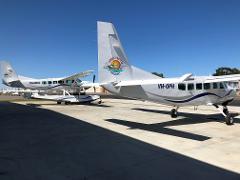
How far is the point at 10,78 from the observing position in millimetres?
35562

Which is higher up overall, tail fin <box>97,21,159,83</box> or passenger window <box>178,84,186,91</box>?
tail fin <box>97,21,159,83</box>

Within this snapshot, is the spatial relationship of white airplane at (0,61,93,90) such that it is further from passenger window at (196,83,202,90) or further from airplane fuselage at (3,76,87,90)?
passenger window at (196,83,202,90)

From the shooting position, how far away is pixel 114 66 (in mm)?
13078

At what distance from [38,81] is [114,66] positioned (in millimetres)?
23110

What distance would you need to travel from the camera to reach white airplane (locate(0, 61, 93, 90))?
31.6 m

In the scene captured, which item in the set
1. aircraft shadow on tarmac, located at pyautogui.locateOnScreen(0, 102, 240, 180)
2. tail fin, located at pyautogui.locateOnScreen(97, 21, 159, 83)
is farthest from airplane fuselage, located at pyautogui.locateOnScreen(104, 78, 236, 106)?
aircraft shadow on tarmac, located at pyautogui.locateOnScreen(0, 102, 240, 180)

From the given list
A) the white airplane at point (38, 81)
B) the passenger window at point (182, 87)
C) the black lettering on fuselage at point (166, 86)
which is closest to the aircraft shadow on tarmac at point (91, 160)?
the black lettering on fuselage at point (166, 86)

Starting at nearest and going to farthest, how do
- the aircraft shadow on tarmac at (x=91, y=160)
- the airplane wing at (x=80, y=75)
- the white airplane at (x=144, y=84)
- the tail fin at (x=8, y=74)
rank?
1. the aircraft shadow on tarmac at (x=91, y=160)
2. the white airplane at (x=144, y=84)
3. the airplane wing at (x=80, y=75)
4. the tail fin at (x=8, y=74)

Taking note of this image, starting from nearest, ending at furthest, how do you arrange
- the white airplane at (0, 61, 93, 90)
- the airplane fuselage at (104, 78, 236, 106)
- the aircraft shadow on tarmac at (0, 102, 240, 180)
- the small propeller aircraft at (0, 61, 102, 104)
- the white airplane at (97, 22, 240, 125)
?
the aircraft shadow on tarmac at (0, 102, 240, 180) < the white airplane at (97, 22, 240, 125) < the airplane fuselage at (104, 78, 236, 106) < the small propeller aircraft at (0, 61, 102, 104) < the white airplane at (0, 61, 93, 90)

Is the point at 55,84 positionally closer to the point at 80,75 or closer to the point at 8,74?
the point at 80,75

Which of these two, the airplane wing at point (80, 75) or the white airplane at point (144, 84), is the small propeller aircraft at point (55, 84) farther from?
the white airplane at point (144, 84)

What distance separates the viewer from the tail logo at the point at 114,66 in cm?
1302

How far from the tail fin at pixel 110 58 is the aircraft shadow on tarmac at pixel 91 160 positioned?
3.51 m

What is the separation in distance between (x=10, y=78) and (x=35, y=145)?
29275mm
